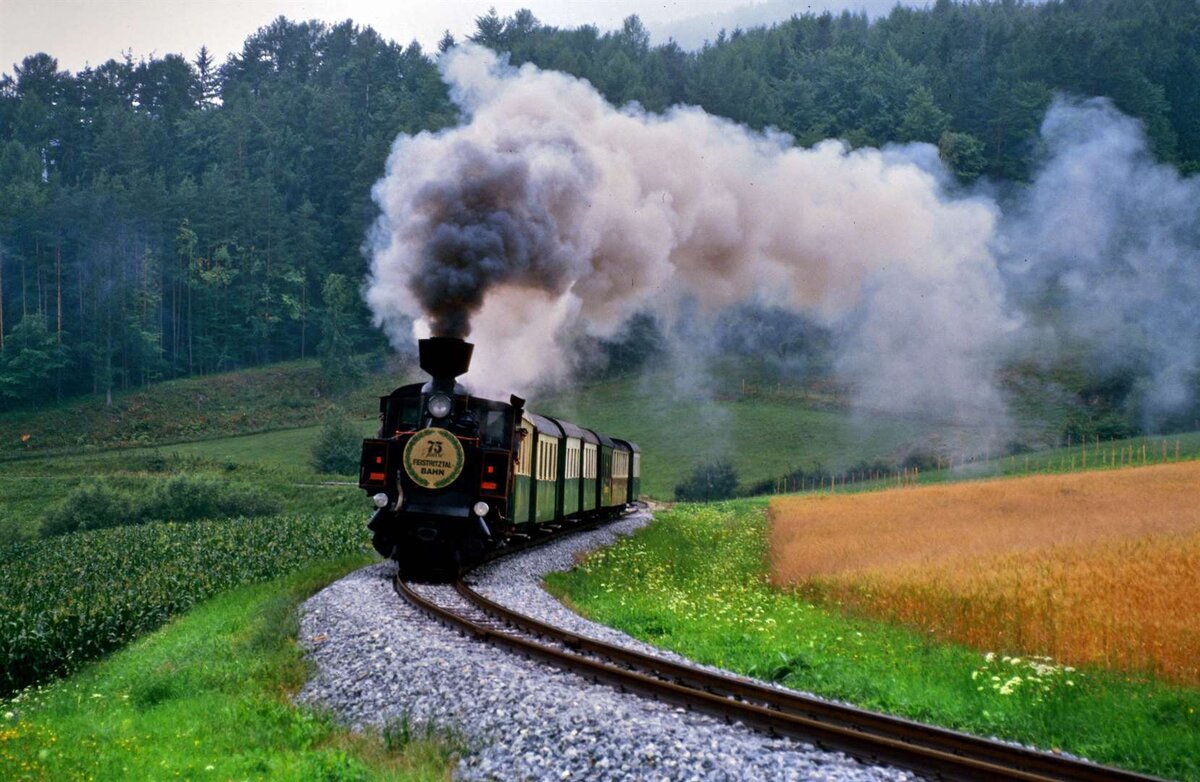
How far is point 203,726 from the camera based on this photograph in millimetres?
9227

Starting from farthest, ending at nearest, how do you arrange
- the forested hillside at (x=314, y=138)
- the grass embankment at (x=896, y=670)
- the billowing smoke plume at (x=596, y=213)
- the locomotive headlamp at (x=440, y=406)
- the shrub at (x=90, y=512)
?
the forested hillside at (x=314, y=138)
the shrub at (x=90, y=512)
the billowing smoke plume at (x=596, y=213)
the locomotive headlamp at (x=440, y=406)
the grass embankment at (x=896, y=670)

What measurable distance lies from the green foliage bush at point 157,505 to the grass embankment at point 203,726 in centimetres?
3362

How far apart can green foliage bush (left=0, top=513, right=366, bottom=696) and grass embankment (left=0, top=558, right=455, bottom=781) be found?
6.98 feet

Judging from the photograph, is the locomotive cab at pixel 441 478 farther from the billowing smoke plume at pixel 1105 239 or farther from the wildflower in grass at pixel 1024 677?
the billowing smoke plume at pixel 1105 239

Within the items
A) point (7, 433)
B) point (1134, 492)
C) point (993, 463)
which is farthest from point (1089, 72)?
point (7, 433)

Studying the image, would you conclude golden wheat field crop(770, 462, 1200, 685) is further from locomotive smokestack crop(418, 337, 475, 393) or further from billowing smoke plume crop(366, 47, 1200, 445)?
locomotive smokestack crop(418, 337, 475, 393)

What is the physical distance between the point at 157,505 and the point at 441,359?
113 feet

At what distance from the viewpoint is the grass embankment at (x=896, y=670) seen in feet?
27.9

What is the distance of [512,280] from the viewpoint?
20.6m

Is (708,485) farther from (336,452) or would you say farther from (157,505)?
(157,505)

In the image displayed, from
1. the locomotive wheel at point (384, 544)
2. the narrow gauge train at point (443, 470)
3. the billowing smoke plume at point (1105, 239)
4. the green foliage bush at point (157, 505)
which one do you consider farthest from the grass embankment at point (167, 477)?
the billowing smoke plume at point (1105, 239)

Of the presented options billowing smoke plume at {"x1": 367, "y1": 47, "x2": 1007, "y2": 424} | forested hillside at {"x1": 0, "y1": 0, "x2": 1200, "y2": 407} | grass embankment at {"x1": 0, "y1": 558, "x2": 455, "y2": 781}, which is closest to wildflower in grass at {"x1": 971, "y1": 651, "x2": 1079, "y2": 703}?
grass embankment at {"x1": 0, "y1": 558, "x2": 455, "y2": 781}

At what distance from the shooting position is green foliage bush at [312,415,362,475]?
5875cm

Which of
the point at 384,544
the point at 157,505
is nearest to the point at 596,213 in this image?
the point at 384,544
